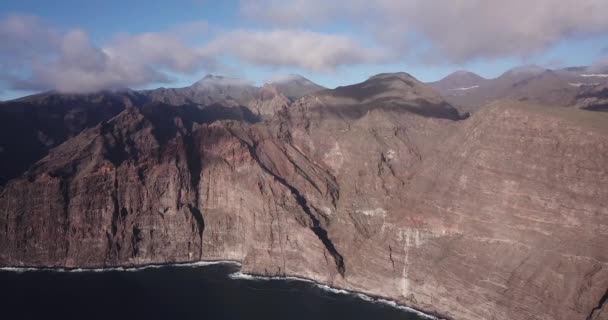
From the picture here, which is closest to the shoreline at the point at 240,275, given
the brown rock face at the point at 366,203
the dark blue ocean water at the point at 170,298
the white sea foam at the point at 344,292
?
the white sea foam at the point at 344,292

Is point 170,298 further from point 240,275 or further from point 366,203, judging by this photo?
point 366,203

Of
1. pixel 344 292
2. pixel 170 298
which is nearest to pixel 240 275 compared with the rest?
pixel 170 298

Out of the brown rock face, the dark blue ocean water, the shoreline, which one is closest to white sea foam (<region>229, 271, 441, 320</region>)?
the shoreline

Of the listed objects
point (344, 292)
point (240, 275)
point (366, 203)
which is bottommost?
point (344, 292)

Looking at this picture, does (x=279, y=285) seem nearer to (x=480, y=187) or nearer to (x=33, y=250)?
(x=480, y=187)

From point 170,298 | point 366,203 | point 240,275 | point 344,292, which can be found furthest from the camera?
point 366,203

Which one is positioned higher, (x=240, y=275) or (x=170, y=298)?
(x=240, y=275)

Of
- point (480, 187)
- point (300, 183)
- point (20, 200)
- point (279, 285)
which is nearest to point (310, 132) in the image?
point (300, 183)

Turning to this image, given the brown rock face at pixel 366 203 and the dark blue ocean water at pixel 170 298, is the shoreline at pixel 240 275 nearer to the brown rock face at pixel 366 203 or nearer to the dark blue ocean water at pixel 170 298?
the dark blue ocean water at pixel 170 298

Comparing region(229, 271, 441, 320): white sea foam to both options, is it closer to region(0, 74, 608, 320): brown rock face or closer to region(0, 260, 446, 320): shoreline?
region(0, 260, 446, 320): shoreline
